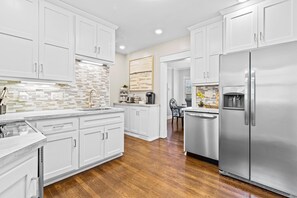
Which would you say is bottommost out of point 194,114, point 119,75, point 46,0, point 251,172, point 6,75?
point 251,172

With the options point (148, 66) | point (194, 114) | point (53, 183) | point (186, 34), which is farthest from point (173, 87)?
point (53, 183)

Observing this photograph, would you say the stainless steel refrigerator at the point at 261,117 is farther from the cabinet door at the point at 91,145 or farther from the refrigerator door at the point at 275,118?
the cabinet door at the point at 91,145

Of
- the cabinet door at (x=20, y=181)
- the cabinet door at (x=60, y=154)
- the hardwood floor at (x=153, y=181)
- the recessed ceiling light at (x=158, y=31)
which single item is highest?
the recessed ceiling light at (x=158, y=31)

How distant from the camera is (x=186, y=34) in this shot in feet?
12.0

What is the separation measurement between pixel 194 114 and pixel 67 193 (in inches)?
89.4

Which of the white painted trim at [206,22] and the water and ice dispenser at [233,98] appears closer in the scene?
the water and ice dispenser at [233,98]

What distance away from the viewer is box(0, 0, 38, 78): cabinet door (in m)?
1.88

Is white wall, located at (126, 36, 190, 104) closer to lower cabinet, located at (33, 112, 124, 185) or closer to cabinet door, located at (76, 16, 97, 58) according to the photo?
lower cabinet, located at (33, 112, 124, 185)

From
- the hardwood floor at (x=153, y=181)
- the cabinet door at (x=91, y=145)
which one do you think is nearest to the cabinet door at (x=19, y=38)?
the cabinet door at (x=91, y=145)

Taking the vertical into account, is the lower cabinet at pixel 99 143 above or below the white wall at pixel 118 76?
below

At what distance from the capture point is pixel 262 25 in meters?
2.22

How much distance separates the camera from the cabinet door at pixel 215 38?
2.81 meters

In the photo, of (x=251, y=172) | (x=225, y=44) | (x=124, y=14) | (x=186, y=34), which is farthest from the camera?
(x=186, y=34)

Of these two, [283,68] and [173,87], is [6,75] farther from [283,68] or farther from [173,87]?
[173,87]
